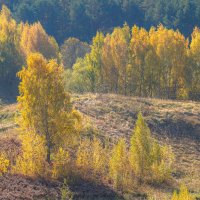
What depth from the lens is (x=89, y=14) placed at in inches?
5768

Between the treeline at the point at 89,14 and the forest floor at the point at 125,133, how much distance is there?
96223mm

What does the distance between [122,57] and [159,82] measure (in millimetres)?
7060

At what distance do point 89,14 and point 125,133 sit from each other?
11194cm

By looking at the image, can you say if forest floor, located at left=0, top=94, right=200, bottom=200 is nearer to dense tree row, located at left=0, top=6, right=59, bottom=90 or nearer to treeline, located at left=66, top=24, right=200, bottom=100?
treeline, located at left=66, top=24, right=200, bottom=100

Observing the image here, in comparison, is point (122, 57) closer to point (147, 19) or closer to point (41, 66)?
point (41, 66)

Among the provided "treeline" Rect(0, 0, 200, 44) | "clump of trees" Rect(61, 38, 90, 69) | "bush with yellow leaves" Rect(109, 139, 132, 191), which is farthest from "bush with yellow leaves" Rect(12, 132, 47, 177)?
"treeline" Rect(0, 0, 200, 44)

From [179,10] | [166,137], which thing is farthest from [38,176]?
[179,10]

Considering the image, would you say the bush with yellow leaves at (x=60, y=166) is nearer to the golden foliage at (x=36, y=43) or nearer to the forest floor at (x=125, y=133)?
the forest floor at (x=125, y=133)

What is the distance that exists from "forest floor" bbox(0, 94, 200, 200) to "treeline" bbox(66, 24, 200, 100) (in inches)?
371

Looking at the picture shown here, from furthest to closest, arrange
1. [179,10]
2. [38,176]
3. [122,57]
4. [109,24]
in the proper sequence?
[109,24] → [179,10] → [122,57] → [38,176]

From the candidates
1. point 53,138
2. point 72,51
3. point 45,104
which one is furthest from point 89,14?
point 53,138

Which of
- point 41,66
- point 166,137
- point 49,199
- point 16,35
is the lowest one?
point 49,199

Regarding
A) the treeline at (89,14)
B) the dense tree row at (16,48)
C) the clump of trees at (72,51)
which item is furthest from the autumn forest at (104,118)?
the treeline at (89,14)

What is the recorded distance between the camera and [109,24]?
146 meters
